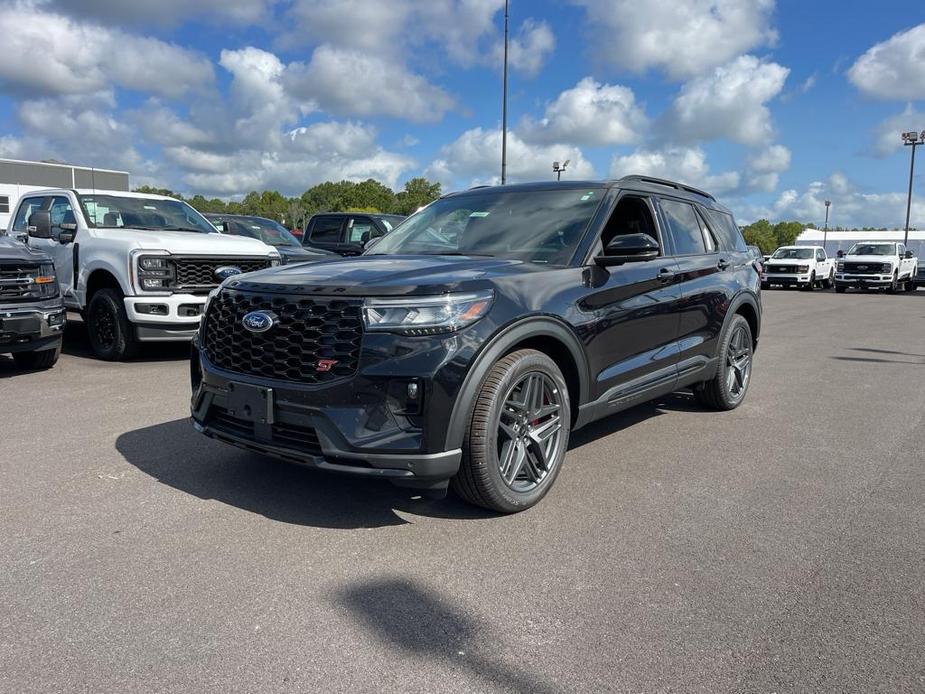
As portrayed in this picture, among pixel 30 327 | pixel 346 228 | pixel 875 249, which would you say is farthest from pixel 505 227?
pixel 875 249

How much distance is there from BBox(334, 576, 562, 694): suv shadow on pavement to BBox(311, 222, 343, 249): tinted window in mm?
12664

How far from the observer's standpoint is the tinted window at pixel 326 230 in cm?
1504

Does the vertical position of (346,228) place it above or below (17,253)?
above

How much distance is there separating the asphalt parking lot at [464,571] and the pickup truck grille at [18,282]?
7.75ft

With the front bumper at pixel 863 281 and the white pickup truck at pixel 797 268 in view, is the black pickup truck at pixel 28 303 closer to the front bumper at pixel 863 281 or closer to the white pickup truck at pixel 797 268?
the white pickup truck at pixel 797 268

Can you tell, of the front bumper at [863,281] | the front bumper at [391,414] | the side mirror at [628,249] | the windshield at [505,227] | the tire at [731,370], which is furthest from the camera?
the front bumper at [863,281]

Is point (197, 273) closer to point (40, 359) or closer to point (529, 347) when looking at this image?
point (40, 359)

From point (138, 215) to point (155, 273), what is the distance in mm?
1600

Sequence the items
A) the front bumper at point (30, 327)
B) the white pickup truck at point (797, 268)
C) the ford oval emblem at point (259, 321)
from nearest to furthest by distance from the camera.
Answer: the ford oval emblem at point (259, 321), the front bumper at point (30, 327), the white pickup truck at point (797, 268)

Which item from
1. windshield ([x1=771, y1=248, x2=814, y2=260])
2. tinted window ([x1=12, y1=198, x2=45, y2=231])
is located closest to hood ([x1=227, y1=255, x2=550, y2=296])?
tinted window ([x1=12, y1=198, x2=45, y2=231])

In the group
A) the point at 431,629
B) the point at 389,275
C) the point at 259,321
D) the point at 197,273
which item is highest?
the point at 389,275

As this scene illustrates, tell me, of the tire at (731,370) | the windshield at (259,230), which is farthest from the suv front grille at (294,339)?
the windshield at (259,230)

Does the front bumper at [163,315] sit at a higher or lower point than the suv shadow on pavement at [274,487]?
higher

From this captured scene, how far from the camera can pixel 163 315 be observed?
771 centimetres
